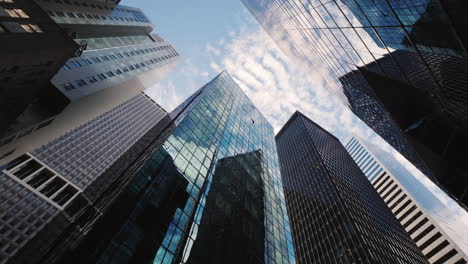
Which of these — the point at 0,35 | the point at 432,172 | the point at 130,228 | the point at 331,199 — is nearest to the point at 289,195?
the point at 331,199

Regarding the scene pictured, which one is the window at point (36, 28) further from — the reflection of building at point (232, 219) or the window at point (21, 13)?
the reflection of building at point (232, 219)

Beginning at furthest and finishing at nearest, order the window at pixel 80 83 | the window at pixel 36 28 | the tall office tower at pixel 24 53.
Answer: the window at pixel 80 83, the window at pixel 36 28, the tall office tower at pixel 24 53

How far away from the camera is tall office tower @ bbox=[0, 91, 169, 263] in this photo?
7781 centimetres

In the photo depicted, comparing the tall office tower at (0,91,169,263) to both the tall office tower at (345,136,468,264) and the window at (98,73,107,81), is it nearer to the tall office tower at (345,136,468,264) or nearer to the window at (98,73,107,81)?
the window at (98,73,107,81)

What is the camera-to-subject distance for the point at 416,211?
103688mm

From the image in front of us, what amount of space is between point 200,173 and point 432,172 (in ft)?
132

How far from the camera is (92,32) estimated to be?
191ft

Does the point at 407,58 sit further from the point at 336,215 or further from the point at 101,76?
the point at 336,215

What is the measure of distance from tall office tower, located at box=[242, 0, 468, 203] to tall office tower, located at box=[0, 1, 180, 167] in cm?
2761

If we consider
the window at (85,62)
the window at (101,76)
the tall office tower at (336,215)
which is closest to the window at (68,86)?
the window at (101,76)

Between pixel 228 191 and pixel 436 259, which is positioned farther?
pixel 436 259

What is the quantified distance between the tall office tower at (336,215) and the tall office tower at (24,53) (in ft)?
251

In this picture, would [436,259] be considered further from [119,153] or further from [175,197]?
[119,153]

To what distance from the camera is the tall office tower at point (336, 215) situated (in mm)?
72062
